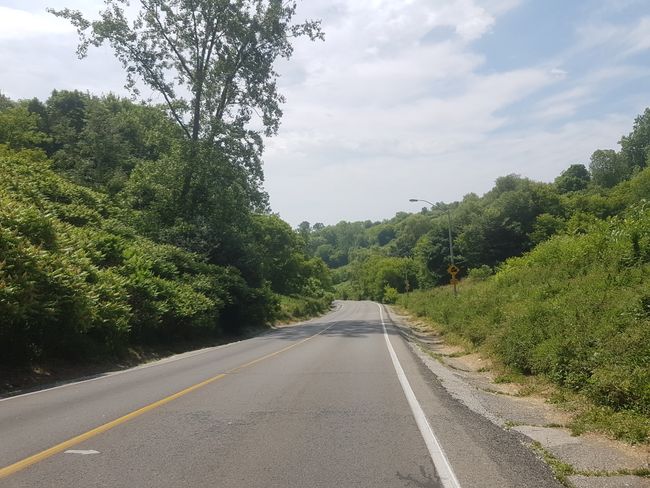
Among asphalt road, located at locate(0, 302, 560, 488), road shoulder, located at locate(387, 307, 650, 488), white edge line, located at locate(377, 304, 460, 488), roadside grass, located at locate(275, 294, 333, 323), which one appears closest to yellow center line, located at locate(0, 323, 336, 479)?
asphalt road, located at locate(0, 302, 560, 488)

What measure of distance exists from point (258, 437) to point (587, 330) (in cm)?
713

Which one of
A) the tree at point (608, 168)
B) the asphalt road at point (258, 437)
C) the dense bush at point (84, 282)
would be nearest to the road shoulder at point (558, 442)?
the asphalt road at point (258, 437)

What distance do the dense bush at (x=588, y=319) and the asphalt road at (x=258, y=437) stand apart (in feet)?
7.55

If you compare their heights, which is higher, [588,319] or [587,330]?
[588,319]

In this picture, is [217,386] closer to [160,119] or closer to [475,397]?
[475,397]

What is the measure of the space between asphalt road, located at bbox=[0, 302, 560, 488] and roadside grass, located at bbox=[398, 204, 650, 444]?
2.09m

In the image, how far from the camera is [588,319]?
36.5 feet

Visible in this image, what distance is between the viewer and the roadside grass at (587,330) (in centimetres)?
798

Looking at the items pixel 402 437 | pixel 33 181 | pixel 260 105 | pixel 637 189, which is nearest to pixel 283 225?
pixel 260 105

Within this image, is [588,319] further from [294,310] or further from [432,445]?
[294,310]

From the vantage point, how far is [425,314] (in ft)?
149

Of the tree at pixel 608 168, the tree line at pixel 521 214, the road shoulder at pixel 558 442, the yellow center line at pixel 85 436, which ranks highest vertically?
the tree at pixel 608 168

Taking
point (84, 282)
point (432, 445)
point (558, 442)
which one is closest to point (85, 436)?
point (432, 445)

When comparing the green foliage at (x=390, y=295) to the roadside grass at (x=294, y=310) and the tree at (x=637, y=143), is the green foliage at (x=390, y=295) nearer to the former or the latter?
the roadside grass at (x=294, y=310)
